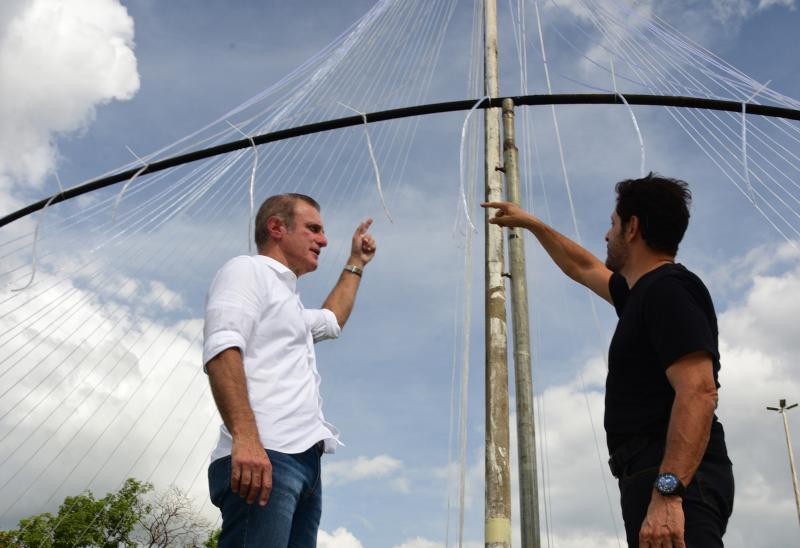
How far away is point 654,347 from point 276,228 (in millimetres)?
1719

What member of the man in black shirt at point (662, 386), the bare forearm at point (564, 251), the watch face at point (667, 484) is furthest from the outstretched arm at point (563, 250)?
the watch face at point (667, 484)

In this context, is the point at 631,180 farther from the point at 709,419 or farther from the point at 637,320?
the point at 709,419

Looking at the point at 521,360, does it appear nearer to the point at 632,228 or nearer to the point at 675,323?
the point at 632,228

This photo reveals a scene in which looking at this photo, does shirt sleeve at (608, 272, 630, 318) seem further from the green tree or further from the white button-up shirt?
the green tree

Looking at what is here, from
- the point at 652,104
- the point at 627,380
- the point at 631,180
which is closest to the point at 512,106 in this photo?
the point at 652,104

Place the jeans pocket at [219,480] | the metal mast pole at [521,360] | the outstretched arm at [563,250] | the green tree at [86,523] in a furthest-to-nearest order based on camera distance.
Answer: the green tree at [86,523] → the metal mast pole at [521,360] → the outstretched arm at [563,250] → the jeans pocket at [219,480]

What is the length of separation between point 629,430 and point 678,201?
0.84m

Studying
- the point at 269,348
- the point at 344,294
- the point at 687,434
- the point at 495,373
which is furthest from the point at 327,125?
the point at 687,434

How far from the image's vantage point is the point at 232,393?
253 cm

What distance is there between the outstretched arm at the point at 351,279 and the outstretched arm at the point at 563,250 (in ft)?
2.46

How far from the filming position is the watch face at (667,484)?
2.13m

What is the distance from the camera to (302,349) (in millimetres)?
2967

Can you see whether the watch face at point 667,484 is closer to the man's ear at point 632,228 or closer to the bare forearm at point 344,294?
the man's ear at point 632,228

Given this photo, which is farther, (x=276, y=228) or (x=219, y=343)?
Answer: (x=276, y=228)
